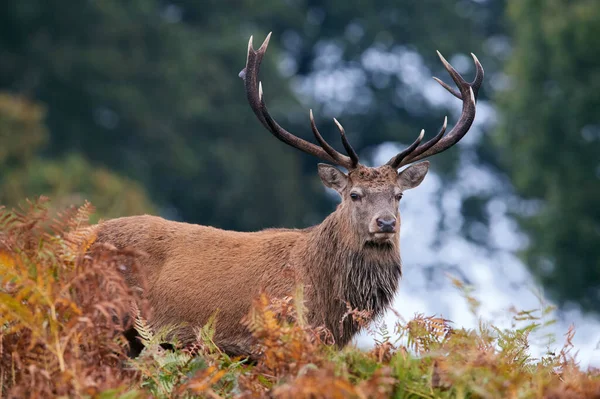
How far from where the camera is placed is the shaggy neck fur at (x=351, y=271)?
7.39 meters

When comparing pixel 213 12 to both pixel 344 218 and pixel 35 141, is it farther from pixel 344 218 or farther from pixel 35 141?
pixel 344 218

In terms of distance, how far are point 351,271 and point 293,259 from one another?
1.31 ft

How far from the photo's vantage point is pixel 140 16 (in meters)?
35.7

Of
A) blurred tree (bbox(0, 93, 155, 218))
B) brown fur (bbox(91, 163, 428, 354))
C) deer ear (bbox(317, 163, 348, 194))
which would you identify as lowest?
brown fur (bbox(91, 163, 428, 354))

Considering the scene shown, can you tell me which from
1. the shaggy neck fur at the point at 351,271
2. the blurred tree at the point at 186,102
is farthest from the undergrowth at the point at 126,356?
the blurred tree at the point at 186,102

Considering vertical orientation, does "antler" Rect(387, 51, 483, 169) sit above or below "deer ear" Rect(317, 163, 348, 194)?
above

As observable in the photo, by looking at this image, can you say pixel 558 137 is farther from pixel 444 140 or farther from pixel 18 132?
pixel 444 140

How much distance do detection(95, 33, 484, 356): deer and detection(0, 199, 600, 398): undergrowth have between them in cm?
199

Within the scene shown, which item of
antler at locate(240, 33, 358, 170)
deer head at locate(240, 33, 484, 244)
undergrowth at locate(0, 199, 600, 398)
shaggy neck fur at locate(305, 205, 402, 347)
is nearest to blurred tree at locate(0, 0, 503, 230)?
antler at locate(240, 33, 358, 170)

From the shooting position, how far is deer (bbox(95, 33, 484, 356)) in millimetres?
7254

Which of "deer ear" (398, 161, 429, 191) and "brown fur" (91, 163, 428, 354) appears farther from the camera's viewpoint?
"deer ear" (398, 161, 429, 191)

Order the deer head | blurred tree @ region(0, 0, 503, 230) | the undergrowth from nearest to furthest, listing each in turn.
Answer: the undergrowth < the deer head < blurred tree @ region(0, 0, 503, 230)

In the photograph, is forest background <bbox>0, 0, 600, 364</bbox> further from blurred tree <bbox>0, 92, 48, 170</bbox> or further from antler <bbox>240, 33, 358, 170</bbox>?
antler <bbox>240, 33, 358, 170</bbox>

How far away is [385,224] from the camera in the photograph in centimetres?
734
